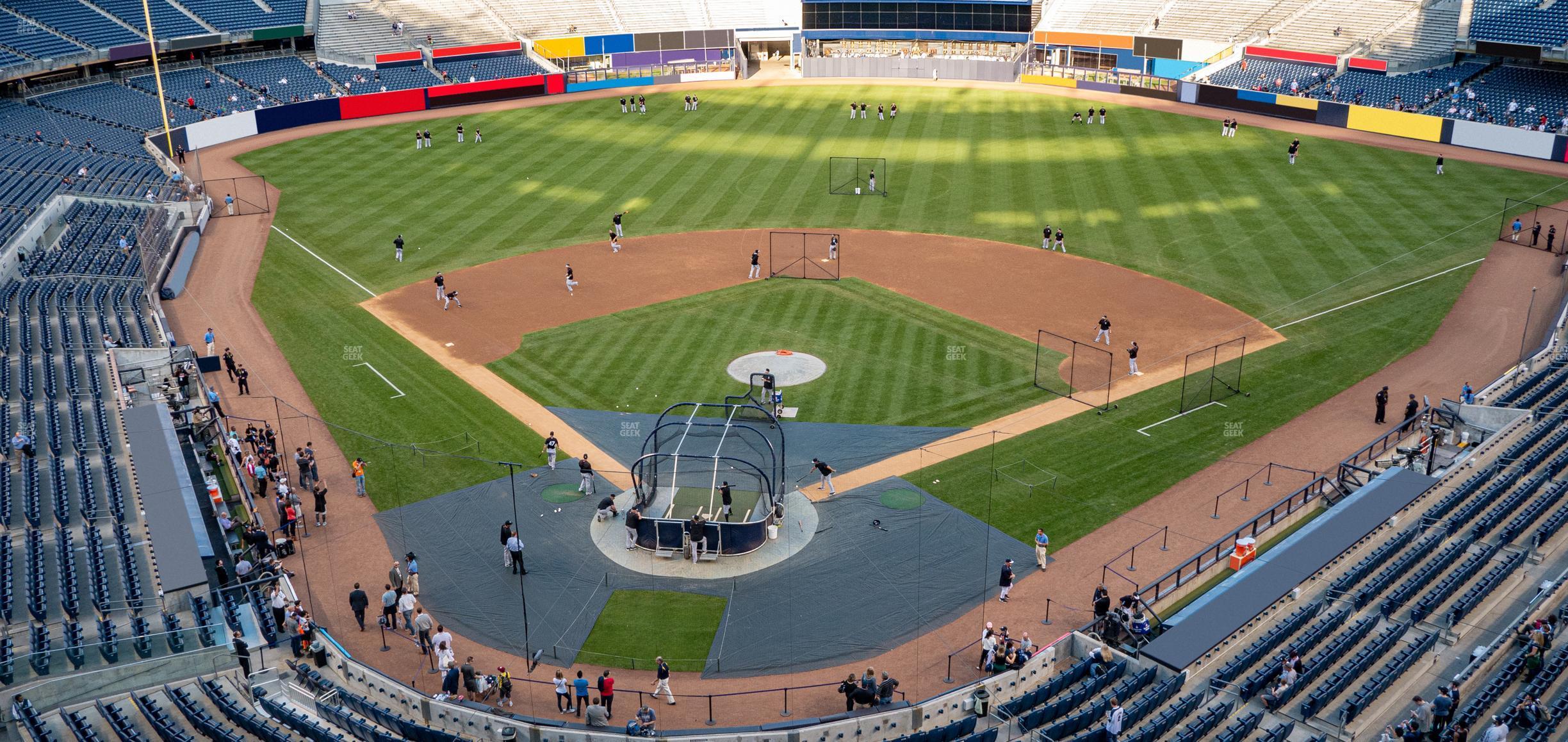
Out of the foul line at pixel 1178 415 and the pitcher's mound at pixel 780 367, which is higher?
the pitcher's mound at pixel 780 367

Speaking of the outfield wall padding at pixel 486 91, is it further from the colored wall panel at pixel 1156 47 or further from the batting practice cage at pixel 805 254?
the colored wall panel at pixel 1156 47

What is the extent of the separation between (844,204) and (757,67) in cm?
4289

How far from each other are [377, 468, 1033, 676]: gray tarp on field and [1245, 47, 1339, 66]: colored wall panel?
189ft

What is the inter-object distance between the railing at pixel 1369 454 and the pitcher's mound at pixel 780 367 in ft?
52.5

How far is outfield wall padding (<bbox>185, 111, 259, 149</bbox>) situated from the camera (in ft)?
228

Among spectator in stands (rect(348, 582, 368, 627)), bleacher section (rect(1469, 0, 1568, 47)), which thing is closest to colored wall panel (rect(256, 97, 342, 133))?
spectator in stands (rect(348, 582, 368, 627))

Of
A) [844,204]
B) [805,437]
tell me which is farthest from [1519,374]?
[844,204]

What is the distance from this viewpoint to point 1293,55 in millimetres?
77688

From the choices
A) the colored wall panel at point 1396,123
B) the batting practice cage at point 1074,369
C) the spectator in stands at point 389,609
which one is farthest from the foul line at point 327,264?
the colored wall panel at point 1396,123

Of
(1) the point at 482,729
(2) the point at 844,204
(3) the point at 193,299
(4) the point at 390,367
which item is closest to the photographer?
(1) the point at 482,729

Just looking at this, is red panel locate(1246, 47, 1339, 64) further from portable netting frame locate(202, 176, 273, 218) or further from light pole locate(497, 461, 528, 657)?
light pole locate(497, 461, 528, 657)

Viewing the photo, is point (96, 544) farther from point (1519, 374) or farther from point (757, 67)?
point (757, 67)

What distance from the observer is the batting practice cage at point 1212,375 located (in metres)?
37.6

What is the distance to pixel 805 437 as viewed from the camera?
35344mm
